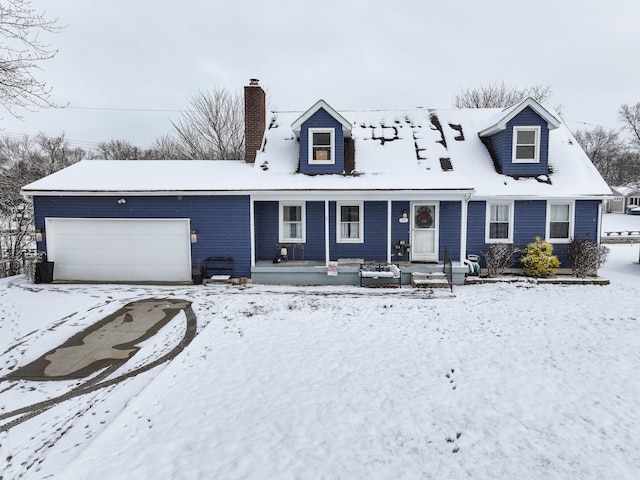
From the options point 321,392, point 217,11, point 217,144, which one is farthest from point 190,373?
point 217,144

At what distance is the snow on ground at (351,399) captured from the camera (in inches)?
171

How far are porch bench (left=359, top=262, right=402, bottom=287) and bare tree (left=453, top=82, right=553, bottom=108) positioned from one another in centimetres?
2640

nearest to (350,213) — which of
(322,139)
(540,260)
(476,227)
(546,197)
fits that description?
(322,139)

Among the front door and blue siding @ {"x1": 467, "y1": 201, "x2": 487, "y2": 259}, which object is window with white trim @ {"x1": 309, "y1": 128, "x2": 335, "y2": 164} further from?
blue siding @ {"x1": 467, "y1": 201, "x2": 487, "y2": 259}

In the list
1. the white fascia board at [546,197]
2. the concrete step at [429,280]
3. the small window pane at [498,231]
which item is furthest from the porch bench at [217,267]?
the small window pane at [498,231]

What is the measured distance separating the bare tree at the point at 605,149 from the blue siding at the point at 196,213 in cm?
7602

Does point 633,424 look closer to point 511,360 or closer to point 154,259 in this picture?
point 511,360

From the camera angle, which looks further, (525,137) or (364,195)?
(525,137)

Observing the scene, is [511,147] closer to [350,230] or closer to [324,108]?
[350,230]

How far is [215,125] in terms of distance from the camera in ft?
99.2

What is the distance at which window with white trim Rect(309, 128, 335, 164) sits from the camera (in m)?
14.4

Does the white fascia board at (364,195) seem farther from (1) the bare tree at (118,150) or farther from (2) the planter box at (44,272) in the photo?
(1) the bare tree at (118,150)

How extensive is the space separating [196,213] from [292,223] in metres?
3.49

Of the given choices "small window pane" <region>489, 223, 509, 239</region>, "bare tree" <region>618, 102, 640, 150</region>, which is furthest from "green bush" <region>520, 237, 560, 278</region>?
"bare tree" <region>618, 102, 640, 150</region>
